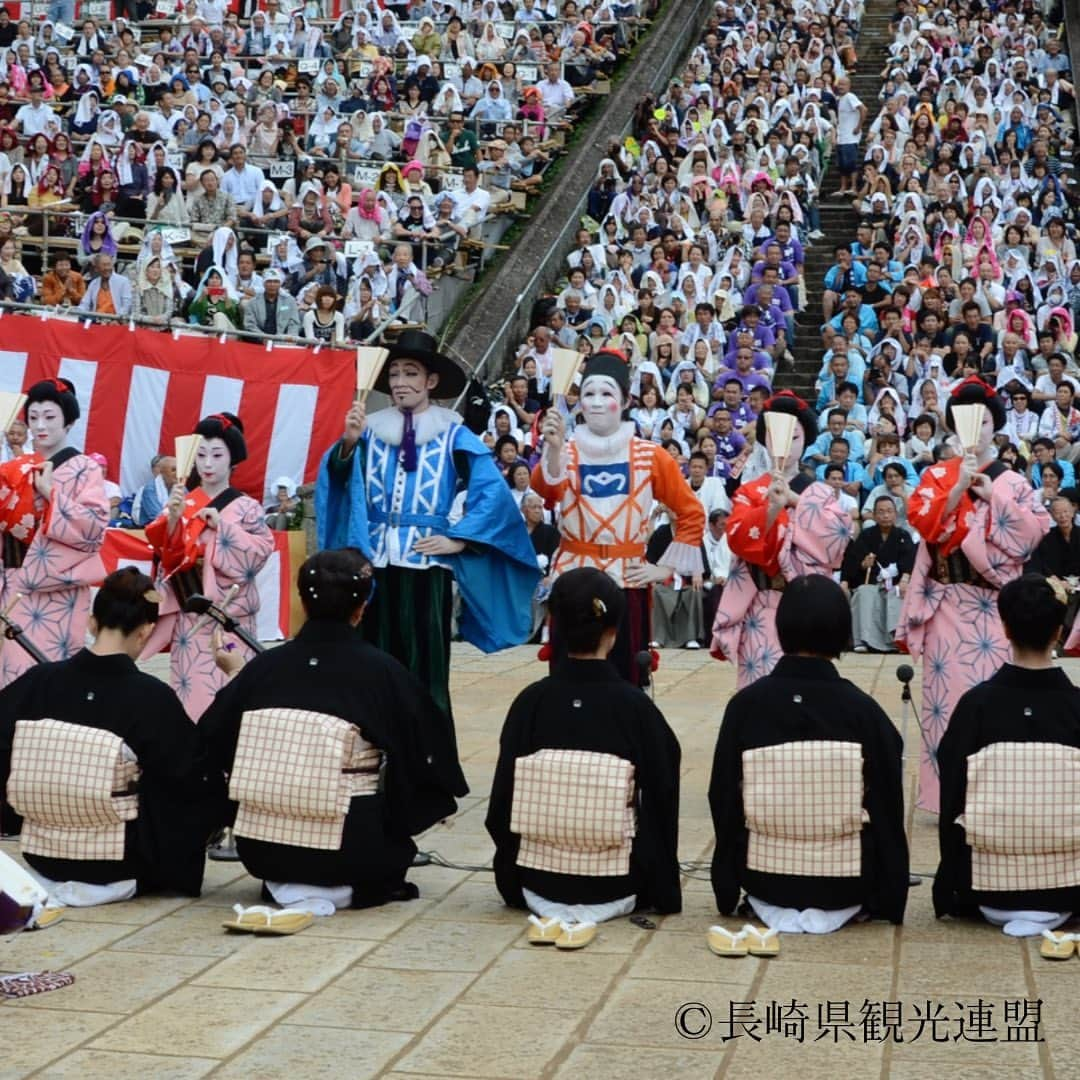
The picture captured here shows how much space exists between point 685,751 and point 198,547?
307 cm

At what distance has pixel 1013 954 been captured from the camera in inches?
198

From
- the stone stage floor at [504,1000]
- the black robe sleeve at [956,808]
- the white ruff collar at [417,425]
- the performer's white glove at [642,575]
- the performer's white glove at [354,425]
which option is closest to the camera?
the stone stage floor at [504,1000]

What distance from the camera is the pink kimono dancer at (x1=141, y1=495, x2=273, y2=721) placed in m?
6.93

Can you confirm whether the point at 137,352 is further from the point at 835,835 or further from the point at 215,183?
the point at 835,835

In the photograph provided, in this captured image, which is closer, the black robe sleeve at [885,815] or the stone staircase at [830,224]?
the black robe sleeve at [885,815]

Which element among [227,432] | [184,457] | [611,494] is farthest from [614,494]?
[184,457]

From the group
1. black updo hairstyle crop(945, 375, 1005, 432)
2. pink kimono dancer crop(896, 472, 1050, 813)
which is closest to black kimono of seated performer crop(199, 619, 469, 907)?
pink kimono dancer crop(896, 472, 1050, 813)

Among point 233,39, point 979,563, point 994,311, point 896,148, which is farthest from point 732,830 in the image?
point 233,39

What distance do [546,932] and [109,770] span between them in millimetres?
1404

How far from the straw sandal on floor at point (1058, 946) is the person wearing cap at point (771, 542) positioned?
7.03 feet

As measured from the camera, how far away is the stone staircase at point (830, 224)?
60.1ft

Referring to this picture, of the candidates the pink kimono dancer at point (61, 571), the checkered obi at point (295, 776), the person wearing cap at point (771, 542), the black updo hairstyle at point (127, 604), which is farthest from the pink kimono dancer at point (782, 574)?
the pink kimono dancer at point (61, 571)

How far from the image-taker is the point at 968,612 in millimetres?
7125

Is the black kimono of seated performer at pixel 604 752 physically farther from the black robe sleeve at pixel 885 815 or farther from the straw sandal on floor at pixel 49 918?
the straw sandal on floor at pixel 49 918
